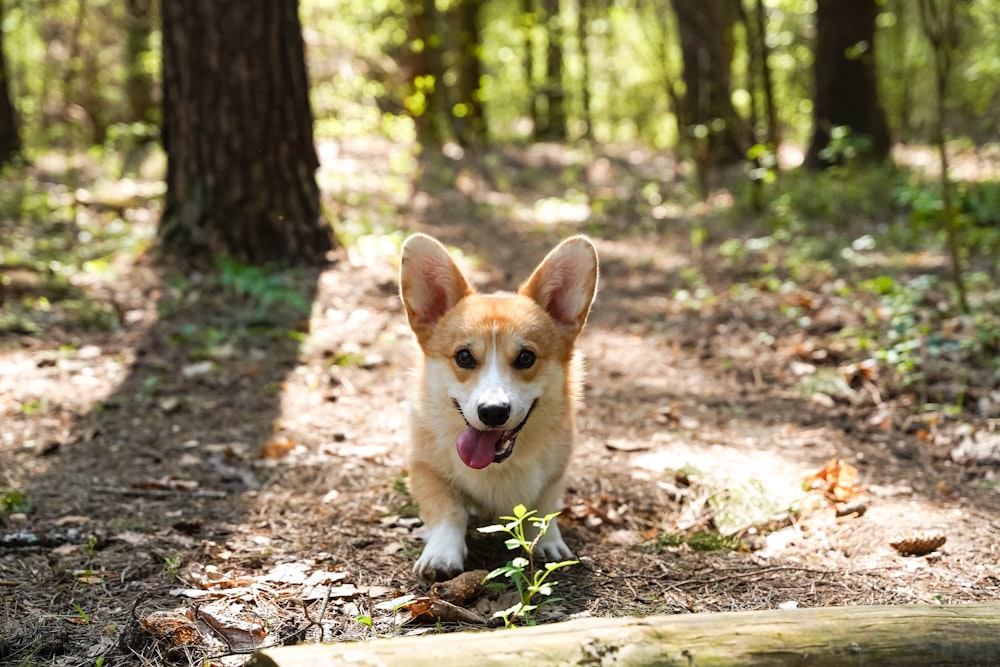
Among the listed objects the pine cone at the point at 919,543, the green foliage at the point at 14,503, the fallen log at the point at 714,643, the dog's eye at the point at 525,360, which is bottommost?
the pine cone at the point at 919,543

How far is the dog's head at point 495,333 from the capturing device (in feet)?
9.75

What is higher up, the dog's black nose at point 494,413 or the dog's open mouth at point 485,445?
the dog's black nose at point 494,413

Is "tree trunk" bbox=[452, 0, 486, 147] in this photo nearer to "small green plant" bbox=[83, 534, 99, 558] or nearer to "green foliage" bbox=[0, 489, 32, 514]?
"green foliage" bbox=[0, 489, 32, 514]

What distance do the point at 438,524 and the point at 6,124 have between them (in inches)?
401

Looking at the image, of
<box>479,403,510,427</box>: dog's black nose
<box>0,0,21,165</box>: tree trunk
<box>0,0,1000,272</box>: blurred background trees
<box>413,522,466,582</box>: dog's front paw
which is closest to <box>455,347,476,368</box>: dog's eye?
<box>479,403,510,427</box>: dog's black nose

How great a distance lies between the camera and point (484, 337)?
121 inches

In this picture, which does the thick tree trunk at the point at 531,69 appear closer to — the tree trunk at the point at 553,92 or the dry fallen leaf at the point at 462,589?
the tree trunk at the point at 553,92

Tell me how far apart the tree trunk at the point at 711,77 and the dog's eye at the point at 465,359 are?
8126mm

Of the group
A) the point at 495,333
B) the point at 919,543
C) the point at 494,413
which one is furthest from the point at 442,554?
the point at 919,543

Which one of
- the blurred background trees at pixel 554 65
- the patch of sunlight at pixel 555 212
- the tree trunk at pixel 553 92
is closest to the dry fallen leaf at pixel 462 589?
the blurred background trees at pixel 554 65

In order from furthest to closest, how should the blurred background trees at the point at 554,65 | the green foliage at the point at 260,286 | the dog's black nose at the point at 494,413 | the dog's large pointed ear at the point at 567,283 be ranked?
the blurred background trees at the point at 554,65 < the green foliage at the point at 260,286 < the dog's large pointed ear at the point at 567,283 < the dog's black nose at the point at 494,413

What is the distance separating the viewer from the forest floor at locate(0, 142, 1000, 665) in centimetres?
273

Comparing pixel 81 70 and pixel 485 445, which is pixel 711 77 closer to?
pixel 485 445

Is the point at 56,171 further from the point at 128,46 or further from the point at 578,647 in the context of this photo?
the point at 578,647
